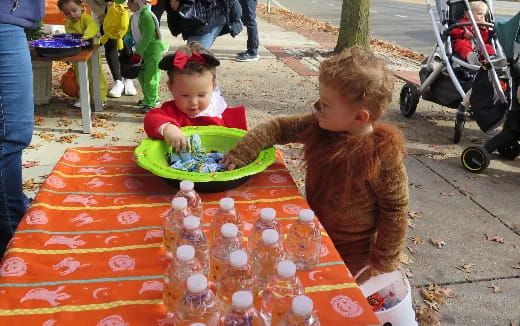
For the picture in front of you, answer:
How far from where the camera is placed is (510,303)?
9.95 feet

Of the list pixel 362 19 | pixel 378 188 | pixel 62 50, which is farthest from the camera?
pixel 362 19

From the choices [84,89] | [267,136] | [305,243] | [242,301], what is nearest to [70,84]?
[84,89]

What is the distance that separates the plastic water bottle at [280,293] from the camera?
47.8 inches

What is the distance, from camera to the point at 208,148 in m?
2.49

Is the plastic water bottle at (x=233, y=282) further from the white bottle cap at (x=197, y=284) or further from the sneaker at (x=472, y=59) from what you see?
the sneaker at (x=472, y=59)

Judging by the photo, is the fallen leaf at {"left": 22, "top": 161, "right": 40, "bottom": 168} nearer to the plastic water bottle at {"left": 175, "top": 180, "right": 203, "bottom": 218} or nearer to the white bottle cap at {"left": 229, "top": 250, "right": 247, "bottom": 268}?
the plastic water bottle at {"left": 175, "top": 180, "right": 203, "bottom": 218}

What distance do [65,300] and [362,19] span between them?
27.7 feet

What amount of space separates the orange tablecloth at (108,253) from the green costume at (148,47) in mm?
3781

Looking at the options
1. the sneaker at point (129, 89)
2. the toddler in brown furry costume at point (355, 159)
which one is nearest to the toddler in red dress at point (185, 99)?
the toddler in brown furry costume at point (355, 159)

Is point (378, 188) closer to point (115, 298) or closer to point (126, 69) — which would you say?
point (115, 298)

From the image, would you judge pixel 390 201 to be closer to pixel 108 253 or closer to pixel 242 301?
pixel 242 301

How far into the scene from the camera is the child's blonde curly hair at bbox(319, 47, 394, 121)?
1.84 m

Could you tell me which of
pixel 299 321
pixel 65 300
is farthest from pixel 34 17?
pixel 299 321

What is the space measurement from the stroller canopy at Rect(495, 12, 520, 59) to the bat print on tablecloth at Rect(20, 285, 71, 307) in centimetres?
493
